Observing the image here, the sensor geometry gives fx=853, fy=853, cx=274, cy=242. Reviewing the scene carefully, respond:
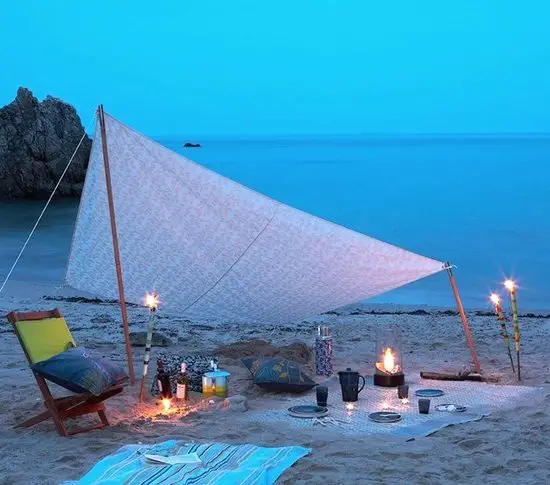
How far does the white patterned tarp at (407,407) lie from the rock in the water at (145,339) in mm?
1765

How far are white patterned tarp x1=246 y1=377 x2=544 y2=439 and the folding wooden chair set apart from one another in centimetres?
79

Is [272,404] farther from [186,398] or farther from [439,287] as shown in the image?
[439,287]

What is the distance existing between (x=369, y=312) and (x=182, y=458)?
5.61 meters

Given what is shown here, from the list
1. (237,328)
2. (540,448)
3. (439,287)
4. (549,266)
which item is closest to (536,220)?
(549,266)

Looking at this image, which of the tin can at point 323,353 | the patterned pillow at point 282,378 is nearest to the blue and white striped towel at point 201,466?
the patterned pillow at point 282,378

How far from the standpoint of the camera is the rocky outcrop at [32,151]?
28203mm

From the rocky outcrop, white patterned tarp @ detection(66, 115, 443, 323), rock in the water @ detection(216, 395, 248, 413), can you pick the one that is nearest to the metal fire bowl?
white patterned tarp @ detection(66, 115, 443, 323)

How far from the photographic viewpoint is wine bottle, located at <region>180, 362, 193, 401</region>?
4844mm

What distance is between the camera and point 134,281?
19.7 ft

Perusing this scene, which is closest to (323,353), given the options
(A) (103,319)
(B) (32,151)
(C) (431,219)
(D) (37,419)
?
(D) (37,419)

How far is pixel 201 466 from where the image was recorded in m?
3.55

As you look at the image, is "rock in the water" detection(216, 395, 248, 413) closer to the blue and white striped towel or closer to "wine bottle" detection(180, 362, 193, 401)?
"wine bottle" detection(180, 362, 193, 401)

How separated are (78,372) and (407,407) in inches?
70.1

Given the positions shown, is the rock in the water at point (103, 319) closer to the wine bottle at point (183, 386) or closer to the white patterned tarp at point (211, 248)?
the white patterned tarp at point (211, 248)
